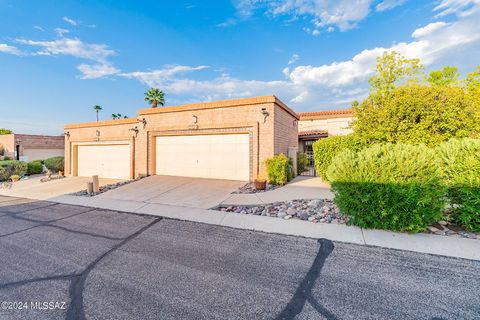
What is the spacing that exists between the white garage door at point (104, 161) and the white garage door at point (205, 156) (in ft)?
8.94

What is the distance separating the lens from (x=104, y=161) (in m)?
14.1

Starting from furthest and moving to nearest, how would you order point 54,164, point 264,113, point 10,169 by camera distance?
1. point 54,164
2. point 10,169
3. point 264,113

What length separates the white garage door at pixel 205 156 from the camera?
33.5 ft

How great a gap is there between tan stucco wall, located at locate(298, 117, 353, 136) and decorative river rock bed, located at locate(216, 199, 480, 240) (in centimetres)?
1393

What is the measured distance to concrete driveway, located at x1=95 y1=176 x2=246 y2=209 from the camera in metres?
7.31

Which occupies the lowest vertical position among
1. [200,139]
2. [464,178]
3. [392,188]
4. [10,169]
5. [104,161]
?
[10,169]

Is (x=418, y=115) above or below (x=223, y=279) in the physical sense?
above

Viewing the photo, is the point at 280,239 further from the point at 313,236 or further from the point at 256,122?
the point at 256,122

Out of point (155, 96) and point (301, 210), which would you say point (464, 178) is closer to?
point (301, 210)

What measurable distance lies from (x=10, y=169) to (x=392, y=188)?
2276 centimetres

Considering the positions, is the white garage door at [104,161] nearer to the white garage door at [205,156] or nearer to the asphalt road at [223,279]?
the white garage door at [205,156]

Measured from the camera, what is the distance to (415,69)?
15156mm

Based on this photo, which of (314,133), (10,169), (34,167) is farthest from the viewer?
(314,133)

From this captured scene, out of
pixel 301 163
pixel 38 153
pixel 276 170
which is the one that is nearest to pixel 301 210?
pixel 276 170
